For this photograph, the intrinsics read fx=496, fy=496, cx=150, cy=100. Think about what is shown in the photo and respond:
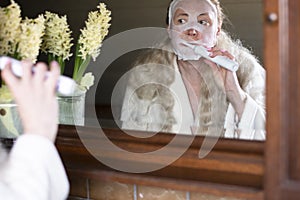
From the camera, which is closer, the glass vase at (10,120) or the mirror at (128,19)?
the glass vase at (10,120)

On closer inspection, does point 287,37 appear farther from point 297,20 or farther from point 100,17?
point 100,17

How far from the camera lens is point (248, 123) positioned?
1.18m

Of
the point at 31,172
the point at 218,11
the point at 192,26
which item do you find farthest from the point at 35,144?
the point at 218,11

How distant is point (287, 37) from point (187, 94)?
0.83 metres

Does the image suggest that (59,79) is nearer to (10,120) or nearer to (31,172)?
(31,172)

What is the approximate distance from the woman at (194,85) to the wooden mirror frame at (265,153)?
24cm

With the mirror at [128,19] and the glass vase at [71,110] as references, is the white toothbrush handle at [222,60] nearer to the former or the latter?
the mirror at [128,19]

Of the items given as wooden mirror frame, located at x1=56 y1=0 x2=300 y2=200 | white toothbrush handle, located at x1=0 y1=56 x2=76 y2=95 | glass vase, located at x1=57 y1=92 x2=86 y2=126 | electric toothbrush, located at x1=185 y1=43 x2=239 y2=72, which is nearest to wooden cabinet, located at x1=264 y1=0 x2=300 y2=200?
wooden mirror frame, located at x1=56 y1=0 x2=300 y2=200

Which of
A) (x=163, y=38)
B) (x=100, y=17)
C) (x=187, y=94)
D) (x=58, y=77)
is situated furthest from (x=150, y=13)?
(x=58, y=77)

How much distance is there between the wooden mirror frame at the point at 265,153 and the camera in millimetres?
690

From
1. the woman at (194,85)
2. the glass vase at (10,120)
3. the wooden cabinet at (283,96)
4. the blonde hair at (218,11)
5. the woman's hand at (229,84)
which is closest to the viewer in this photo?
the wooden cabinet at (283,96)

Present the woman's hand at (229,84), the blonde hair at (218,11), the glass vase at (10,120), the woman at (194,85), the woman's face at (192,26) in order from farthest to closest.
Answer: the blonde hair at (218,11) < the woman's face at (192,26) < the woman's hand at (229,84) < the woman at (194,85) < the glass vase at (10,120)

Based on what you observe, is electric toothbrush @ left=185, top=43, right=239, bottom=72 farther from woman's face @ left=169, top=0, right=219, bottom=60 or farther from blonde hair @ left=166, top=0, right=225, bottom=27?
blonde hair @ left=166, top=0, right=225, bottom=27

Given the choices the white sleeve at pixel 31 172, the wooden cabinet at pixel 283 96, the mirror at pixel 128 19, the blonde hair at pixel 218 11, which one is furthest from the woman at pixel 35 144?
the blonde hair at pixel 218 11
